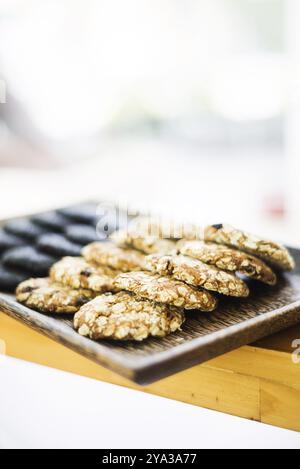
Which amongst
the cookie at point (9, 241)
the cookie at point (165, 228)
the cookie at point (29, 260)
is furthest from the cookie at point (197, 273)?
the cookie at point (9, 241)

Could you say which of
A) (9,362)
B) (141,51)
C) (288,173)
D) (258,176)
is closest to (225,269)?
(9,362)

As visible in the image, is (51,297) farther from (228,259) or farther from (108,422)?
(228,259)

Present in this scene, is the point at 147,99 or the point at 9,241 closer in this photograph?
the point at 9,241

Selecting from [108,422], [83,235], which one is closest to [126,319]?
[108,422]

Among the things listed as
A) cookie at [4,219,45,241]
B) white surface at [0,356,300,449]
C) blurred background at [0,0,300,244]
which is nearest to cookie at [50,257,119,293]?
white surface at [0,356,300,449]

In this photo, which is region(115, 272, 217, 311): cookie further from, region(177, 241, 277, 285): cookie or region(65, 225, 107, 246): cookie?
region(65, 225, 107, 246): cookie
